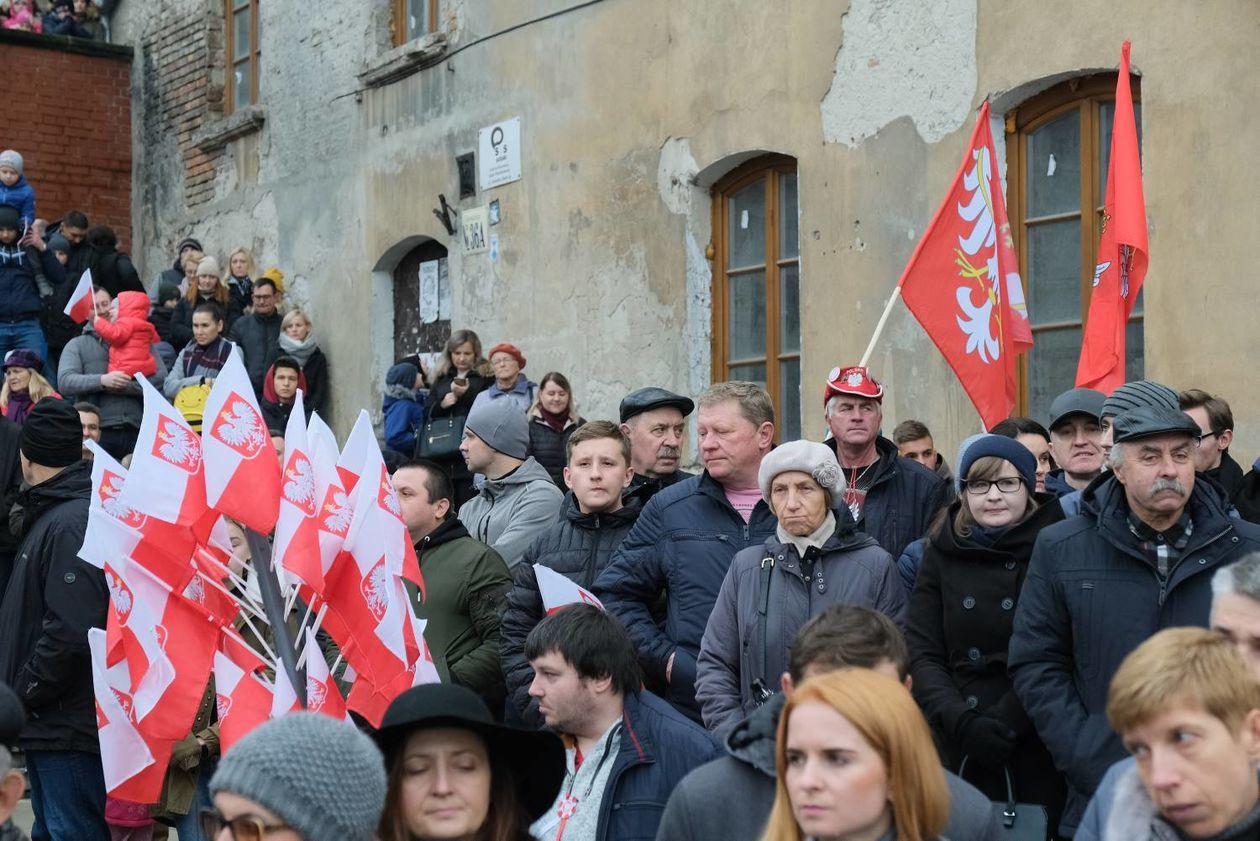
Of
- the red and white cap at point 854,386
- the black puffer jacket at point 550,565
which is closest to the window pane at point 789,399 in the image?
the red and white cap at point 854,386

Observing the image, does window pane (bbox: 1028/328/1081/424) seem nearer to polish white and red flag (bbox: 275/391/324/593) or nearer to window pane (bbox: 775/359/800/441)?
window pane (bbox: 775/359/800/441)

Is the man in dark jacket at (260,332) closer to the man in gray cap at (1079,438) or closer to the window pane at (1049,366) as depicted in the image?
the window pane at (1049,366)

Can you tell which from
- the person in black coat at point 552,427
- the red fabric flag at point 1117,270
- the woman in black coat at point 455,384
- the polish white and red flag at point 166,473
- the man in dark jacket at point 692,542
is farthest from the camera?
the woman in black coat at point 455,384

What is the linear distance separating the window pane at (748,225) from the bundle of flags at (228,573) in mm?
6475

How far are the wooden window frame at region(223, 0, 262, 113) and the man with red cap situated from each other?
11528 millimetres

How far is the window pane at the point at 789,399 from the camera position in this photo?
11.3 meters

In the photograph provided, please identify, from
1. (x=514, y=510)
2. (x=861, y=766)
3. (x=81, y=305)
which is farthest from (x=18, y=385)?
(x=861, y=766)

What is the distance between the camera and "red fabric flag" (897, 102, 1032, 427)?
822cm

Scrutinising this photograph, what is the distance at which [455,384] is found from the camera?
1160cm

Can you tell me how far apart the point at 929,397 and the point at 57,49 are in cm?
1218

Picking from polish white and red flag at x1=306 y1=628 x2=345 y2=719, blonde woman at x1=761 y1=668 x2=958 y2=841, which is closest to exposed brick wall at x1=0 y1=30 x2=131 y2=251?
Result: polish white and red flag at x1=306 y1=628 x2=345 y2=719

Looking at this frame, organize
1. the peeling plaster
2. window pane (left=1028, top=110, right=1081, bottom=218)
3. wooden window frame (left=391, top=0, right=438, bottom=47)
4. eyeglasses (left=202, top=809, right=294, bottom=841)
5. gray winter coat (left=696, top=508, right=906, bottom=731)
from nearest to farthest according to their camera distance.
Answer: eyeglasses (left=202, top=809, right=294, bottom=841)
gray winter coat (left=696, top=508, right=906, bottom=731)
window pane (left=1028, top=110, right=1081, bottom=218)
the peeling plaster
wooden window frame (left=391, top=0, right=438, bottom=47)

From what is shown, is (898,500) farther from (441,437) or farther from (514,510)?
(441,437)

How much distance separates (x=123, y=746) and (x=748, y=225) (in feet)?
23.1
